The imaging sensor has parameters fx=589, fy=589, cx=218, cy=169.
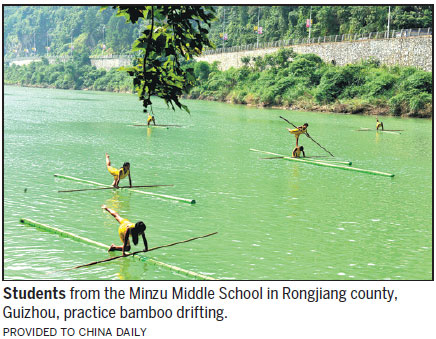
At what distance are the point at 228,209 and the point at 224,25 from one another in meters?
77.2

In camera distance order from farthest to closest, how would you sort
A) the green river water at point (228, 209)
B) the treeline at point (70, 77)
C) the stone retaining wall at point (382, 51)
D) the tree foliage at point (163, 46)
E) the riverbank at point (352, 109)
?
the treeline at point (70, 77), the stone retaining wall at point (382, 51), the riverbank at point (352, 109), the green river water at point (228, 209), the tree foliage at point (163, 46)

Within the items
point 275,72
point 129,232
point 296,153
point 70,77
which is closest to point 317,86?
point 275,72

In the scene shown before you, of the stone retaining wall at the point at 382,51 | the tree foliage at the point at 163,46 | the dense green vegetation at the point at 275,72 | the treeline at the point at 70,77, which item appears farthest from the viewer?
the treeline at the point at 70,77

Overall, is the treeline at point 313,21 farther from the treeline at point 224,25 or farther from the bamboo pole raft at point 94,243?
the bamboo pole raft at point 94,243

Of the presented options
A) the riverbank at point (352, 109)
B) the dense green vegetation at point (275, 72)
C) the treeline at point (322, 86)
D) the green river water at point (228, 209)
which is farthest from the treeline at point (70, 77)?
the green river water at point (228, 209)

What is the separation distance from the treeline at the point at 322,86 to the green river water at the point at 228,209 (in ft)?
Result: 59.0

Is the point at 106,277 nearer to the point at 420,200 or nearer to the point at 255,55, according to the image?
the point at 420,200

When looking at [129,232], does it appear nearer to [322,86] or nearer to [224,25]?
[322,86]

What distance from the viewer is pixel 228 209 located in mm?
12594

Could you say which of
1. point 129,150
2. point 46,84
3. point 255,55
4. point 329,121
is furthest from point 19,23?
point 129,150

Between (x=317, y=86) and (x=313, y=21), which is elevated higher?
(x=313, y=21)

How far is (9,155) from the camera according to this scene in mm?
18734

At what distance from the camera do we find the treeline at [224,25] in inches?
2141

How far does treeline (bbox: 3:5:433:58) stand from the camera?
2141 inches
